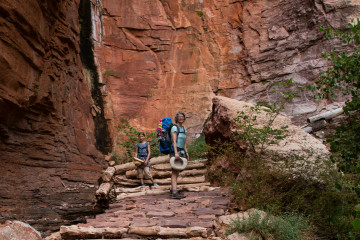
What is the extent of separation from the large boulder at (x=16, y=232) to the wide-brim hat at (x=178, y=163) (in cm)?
289

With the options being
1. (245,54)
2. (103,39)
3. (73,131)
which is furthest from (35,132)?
(245,54)

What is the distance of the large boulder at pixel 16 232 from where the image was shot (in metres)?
3.30

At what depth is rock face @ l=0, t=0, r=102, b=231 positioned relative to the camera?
7.46 m

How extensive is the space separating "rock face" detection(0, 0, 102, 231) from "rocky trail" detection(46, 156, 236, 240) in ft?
2.78

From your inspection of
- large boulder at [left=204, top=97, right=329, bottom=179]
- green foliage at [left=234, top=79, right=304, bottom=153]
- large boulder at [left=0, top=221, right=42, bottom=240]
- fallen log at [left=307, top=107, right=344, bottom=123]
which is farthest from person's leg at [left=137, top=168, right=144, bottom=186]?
fallen log at [left=307, top=107, right=344, bottom=123]

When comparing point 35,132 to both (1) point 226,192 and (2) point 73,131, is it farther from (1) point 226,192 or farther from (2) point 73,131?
(1) point 226,192

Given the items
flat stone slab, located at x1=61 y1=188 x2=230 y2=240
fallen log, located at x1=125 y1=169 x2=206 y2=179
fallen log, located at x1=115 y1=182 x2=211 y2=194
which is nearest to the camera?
flat stone slab, located at x1=61 y1=188 x2=230 y2=240

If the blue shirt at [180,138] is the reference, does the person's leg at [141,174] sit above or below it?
below

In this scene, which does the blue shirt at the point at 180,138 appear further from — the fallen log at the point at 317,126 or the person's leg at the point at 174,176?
the fallen log at the point at 317,126

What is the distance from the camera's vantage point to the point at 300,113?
1420cm

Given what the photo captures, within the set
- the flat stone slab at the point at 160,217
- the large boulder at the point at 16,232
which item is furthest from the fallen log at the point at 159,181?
the large boulder at the point at 16,232

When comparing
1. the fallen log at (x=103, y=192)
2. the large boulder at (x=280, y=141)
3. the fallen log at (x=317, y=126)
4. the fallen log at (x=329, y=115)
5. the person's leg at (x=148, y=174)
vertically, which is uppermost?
the fallen log at (x=329, y=115)

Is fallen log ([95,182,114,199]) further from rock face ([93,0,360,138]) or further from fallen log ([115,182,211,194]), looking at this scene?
rock face ([93,0,360,138])

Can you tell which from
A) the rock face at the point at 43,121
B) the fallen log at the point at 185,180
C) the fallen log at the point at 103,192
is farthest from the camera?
the fallen log at the point at 185,180
